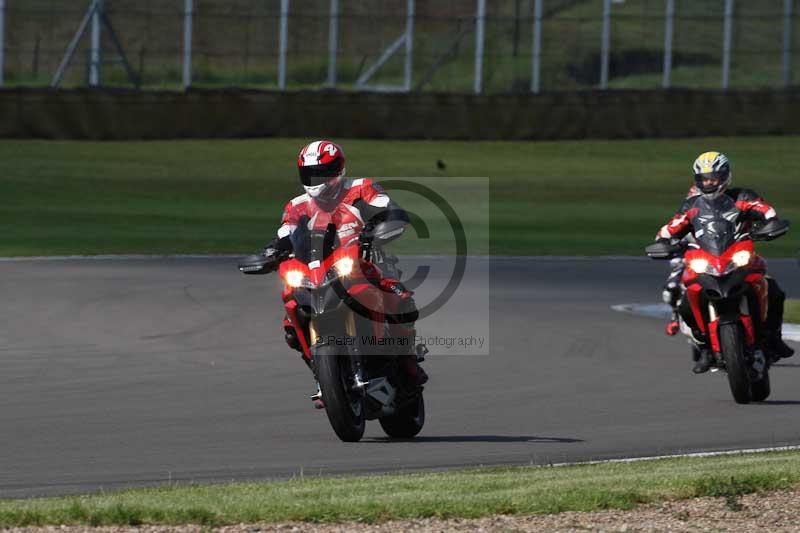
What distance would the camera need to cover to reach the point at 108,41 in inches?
1451

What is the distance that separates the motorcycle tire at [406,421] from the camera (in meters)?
11.0

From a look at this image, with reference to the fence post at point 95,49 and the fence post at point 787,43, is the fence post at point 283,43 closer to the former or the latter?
the fence post at point 95,49

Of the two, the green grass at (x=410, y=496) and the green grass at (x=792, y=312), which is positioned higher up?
the green grass at (x=792, y=312)

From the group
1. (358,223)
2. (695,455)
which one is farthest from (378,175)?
(695,455)

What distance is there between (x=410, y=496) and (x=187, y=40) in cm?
2980

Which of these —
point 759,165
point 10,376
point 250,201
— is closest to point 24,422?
point 10,376

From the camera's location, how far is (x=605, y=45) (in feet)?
131

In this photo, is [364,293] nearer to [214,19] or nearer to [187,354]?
[187,354]

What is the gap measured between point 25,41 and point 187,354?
70.4 ft

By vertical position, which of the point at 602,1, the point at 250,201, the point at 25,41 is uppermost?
the point at 602,1

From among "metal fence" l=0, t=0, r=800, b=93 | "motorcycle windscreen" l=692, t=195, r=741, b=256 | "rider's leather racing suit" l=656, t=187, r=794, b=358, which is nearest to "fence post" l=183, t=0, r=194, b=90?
"metal fence" l=0, t=0, r=800, b=93

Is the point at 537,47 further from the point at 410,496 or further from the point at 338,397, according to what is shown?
the point at 410,496

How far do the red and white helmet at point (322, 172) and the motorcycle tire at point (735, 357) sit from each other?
3557mm

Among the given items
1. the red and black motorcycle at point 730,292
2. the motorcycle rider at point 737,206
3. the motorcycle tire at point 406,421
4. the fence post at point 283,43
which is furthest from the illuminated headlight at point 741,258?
the fence post at point 283,43
